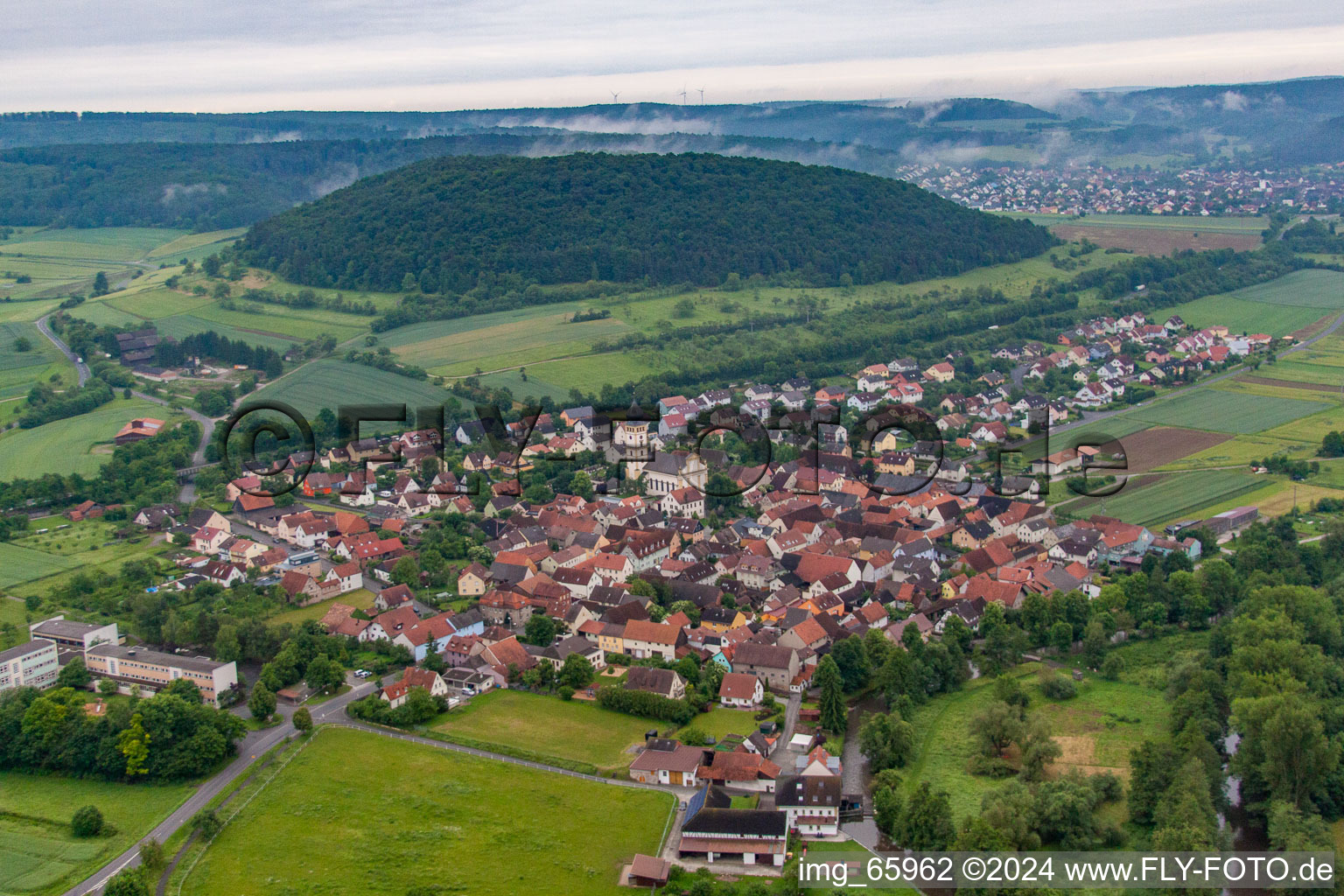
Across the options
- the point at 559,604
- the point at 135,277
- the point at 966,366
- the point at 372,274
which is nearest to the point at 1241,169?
the point at 966,366

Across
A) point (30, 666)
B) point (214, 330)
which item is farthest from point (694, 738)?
point (214, 330)

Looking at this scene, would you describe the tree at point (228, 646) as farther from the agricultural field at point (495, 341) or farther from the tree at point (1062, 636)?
the agricultural field at point (495, 341)

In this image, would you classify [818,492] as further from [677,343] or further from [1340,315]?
[1340,315]

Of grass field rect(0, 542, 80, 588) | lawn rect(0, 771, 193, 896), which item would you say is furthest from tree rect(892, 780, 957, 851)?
grass field rect(0, 542, 80, 588)

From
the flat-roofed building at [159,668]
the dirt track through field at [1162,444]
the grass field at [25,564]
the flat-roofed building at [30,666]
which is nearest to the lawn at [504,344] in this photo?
the grass field at [25,564]

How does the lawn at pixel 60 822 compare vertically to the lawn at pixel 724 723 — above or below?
above

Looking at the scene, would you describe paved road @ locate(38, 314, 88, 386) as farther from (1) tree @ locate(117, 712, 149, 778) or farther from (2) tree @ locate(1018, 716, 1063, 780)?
(2) tree @ locate(1018, 716, 1063, 780)
